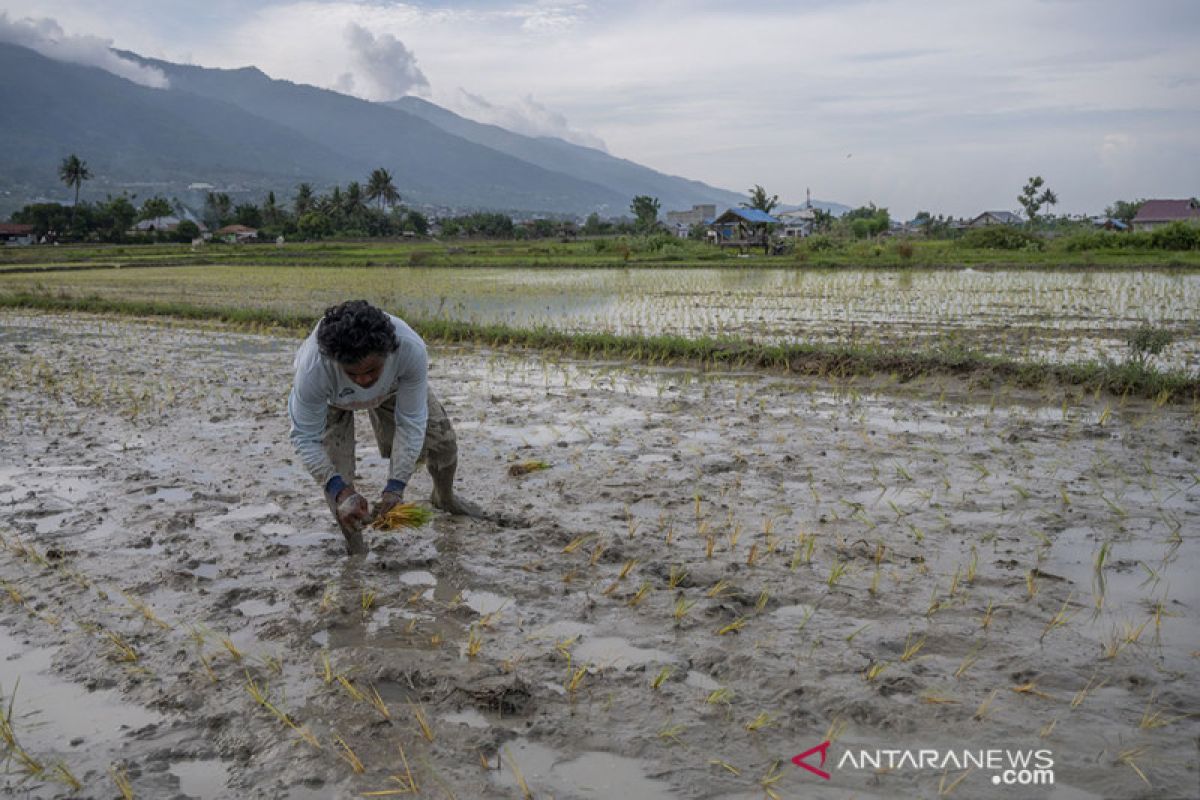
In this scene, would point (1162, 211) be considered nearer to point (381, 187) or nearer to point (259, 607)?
point (381, 187)

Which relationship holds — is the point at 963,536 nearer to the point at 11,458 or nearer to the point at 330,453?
the point at 330,453

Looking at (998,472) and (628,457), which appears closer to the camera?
(998,472)

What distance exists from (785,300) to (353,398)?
10.3 m

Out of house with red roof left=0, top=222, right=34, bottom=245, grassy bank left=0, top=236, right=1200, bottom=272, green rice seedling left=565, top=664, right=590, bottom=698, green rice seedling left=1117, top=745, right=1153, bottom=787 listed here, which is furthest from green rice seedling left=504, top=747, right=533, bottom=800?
house with red roof left=0, top=222, right=34, bottom=245

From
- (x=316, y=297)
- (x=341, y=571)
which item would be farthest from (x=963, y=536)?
(x=316, y=297)

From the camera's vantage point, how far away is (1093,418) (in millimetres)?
5582

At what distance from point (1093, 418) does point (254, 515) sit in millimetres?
5183

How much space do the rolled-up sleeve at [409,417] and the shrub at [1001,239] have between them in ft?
82.1

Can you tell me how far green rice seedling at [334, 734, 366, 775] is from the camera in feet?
6.83

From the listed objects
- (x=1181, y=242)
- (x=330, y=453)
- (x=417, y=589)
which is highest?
(x=1181, y=242)

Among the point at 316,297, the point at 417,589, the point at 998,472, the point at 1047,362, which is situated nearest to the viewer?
the point at 417,589

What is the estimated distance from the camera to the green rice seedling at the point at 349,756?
2.08 meters

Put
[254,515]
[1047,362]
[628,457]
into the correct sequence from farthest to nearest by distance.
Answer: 1. [1047,362]
2. [628,457]
3. [254,515]

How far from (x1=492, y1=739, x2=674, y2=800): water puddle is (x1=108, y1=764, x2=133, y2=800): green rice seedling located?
0.87 m
